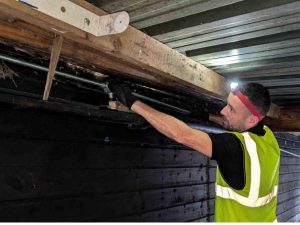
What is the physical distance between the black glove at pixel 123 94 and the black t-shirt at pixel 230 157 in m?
0.52

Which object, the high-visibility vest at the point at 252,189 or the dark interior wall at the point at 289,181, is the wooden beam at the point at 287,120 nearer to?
the dark interior wall at the point at 289,181

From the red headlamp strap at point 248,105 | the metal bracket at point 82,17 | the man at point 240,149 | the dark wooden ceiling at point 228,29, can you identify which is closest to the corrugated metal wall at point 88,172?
the man at point 240,149

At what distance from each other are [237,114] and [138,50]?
78cm

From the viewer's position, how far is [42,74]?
2080mm

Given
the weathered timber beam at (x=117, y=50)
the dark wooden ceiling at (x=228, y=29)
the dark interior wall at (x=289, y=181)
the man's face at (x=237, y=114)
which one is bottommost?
the dark interior wall at (x=289, y=181)

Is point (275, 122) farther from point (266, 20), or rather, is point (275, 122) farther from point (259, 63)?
point (266, 20)

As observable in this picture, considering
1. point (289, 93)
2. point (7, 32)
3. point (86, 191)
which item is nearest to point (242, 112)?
point (86, 191)

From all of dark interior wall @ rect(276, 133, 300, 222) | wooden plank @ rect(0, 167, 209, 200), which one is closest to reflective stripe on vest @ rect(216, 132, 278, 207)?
wooden plank @ rect(0, 167, 209, 200)

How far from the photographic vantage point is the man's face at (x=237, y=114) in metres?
1.98

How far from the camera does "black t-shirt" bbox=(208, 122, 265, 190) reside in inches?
68.8

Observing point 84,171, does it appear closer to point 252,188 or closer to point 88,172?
point 88,172

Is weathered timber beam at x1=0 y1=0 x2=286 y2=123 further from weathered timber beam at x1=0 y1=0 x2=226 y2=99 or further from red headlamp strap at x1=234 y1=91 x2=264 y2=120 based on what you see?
red headlamp strap at x1=234 y1=91 x2=264 y2=120

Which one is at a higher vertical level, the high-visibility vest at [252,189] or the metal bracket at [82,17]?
the metal bracket at [82,17]

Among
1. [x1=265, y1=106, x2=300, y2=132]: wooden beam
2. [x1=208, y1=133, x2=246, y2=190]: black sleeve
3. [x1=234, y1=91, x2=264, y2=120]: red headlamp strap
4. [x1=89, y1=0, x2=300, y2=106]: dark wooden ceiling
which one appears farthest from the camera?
[x1=265, y1=106, x2=300, y2=132]: wooden beam
